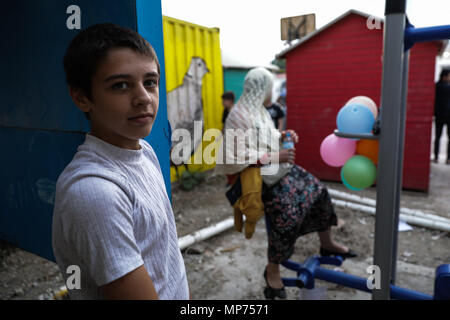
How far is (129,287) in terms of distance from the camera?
715mm

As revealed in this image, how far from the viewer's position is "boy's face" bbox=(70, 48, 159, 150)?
80 centimetres

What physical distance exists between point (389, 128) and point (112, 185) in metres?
1.35

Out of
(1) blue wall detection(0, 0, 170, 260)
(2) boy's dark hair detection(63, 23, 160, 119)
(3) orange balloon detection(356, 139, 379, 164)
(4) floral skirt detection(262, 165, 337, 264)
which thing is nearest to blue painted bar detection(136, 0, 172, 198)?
(1) blue wall detection(0, 0, 170, 260)

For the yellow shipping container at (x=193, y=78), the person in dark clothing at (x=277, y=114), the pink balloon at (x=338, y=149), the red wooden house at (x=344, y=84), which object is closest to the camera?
the pink balloon at (x=338, y=149)

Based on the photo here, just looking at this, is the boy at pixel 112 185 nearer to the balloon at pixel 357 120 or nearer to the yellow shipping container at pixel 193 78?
the balloon at pixel 357 120

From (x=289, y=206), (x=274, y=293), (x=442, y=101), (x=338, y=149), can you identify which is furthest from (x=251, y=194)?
(x=442, y=101)

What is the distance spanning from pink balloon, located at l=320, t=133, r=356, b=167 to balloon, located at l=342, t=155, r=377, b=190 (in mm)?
80

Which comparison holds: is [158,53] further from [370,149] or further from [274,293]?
[274,293]

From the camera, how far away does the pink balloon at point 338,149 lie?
2.22 meters

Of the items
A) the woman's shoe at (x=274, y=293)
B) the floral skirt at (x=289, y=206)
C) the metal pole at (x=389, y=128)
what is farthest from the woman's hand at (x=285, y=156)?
the woman's shoe at (x=274, y=293)

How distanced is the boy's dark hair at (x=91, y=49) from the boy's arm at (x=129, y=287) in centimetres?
44
